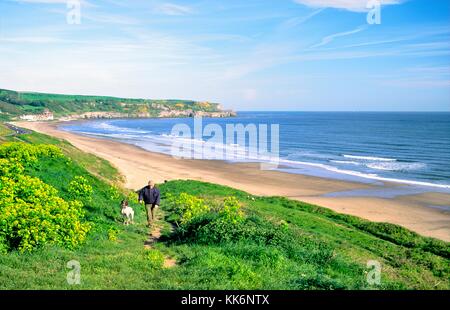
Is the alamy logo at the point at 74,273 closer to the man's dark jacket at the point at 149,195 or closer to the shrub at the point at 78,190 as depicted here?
the man's dark jacket at the point at 149,195

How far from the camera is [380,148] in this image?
71.8m

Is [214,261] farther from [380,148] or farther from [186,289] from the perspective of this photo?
[380,148]

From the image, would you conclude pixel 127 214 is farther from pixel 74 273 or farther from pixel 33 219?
pixel 74 273

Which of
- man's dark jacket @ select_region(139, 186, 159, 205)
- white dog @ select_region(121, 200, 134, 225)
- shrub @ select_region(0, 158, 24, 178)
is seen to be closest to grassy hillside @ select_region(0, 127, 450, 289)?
white dog @ select_region(121, 200, 134, 225)

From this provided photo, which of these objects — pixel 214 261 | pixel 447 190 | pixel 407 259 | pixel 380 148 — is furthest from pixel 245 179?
pixel 380 148

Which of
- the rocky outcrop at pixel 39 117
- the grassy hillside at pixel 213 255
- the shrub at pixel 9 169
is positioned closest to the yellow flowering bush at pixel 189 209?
the grassy hillside at pixel 213 255

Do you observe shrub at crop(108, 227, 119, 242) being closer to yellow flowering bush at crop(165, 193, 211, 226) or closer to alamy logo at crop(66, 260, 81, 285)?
yellow flowering bush at crop(165, 193, 211, 226)

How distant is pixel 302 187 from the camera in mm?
39469

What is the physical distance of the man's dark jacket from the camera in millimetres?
16266

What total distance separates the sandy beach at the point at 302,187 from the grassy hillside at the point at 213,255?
636cm

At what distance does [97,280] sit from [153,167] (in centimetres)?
4055

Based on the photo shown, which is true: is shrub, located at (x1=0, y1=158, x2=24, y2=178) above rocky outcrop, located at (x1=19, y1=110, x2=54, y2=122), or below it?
below

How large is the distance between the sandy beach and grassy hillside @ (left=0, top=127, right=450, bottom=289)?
636cm

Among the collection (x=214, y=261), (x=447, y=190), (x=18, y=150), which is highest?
(x=18, y=150)
